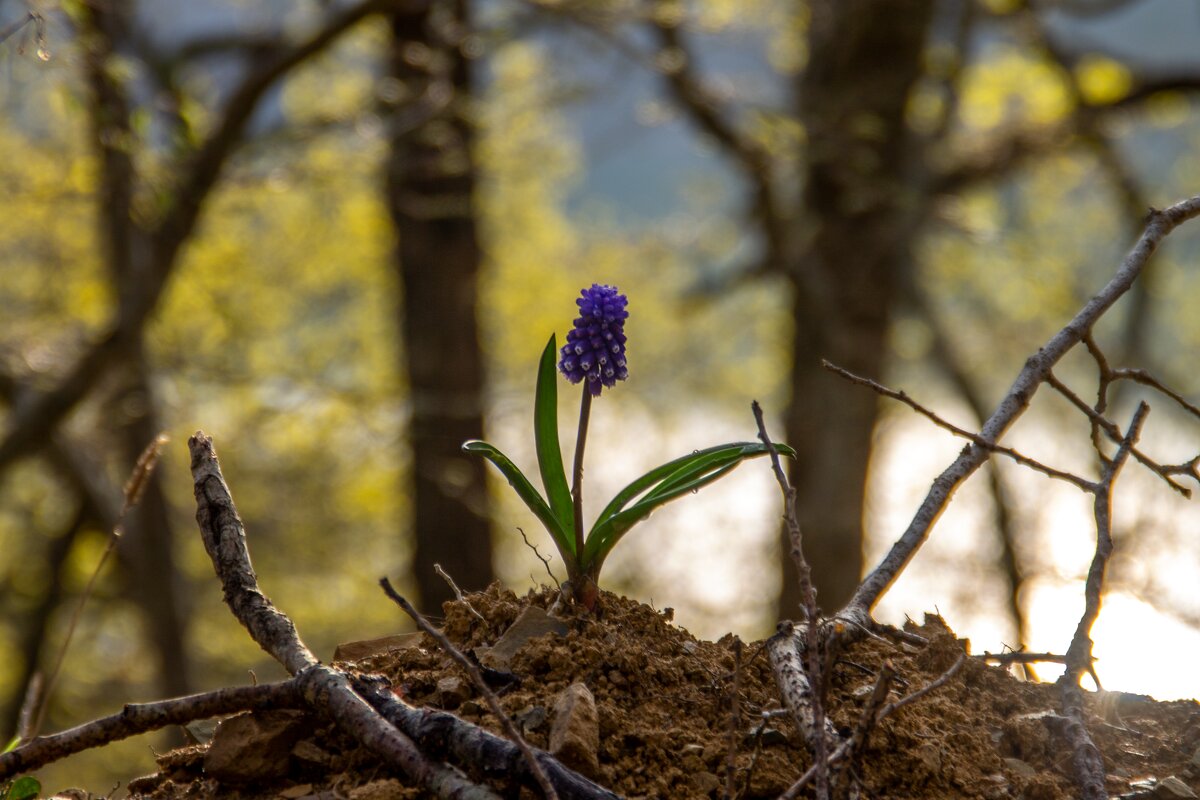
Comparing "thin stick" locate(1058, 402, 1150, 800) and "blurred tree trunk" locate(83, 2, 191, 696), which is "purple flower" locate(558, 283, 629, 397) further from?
"blurred tree trunk" locate(83, 2, 191, 696)

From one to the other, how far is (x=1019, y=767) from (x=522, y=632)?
0.83m

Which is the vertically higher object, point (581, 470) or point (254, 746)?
point (581, 470)

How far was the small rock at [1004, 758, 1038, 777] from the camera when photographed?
1777mm

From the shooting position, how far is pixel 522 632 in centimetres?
189

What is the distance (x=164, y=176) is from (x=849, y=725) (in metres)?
5.26

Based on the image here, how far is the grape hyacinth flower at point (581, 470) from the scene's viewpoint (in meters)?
1.89

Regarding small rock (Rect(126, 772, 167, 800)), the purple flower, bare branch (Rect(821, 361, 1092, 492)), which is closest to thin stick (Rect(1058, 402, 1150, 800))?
bare branch (Rect(821, 361, 1092, 492))

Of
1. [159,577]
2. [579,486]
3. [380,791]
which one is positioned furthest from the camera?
[159,577]

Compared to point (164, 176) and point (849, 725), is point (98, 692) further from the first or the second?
point (849, 725)

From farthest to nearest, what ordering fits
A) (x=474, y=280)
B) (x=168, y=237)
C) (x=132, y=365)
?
(x=474, y=280), (x=132, y=365), (x=168, y=237)

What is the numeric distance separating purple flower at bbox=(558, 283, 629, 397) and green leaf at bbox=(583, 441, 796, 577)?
0.20 metres

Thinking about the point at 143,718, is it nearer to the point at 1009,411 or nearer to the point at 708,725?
the point at 708,725

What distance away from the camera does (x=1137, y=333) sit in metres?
8.91

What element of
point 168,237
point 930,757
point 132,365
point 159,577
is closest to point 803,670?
point 930,757
